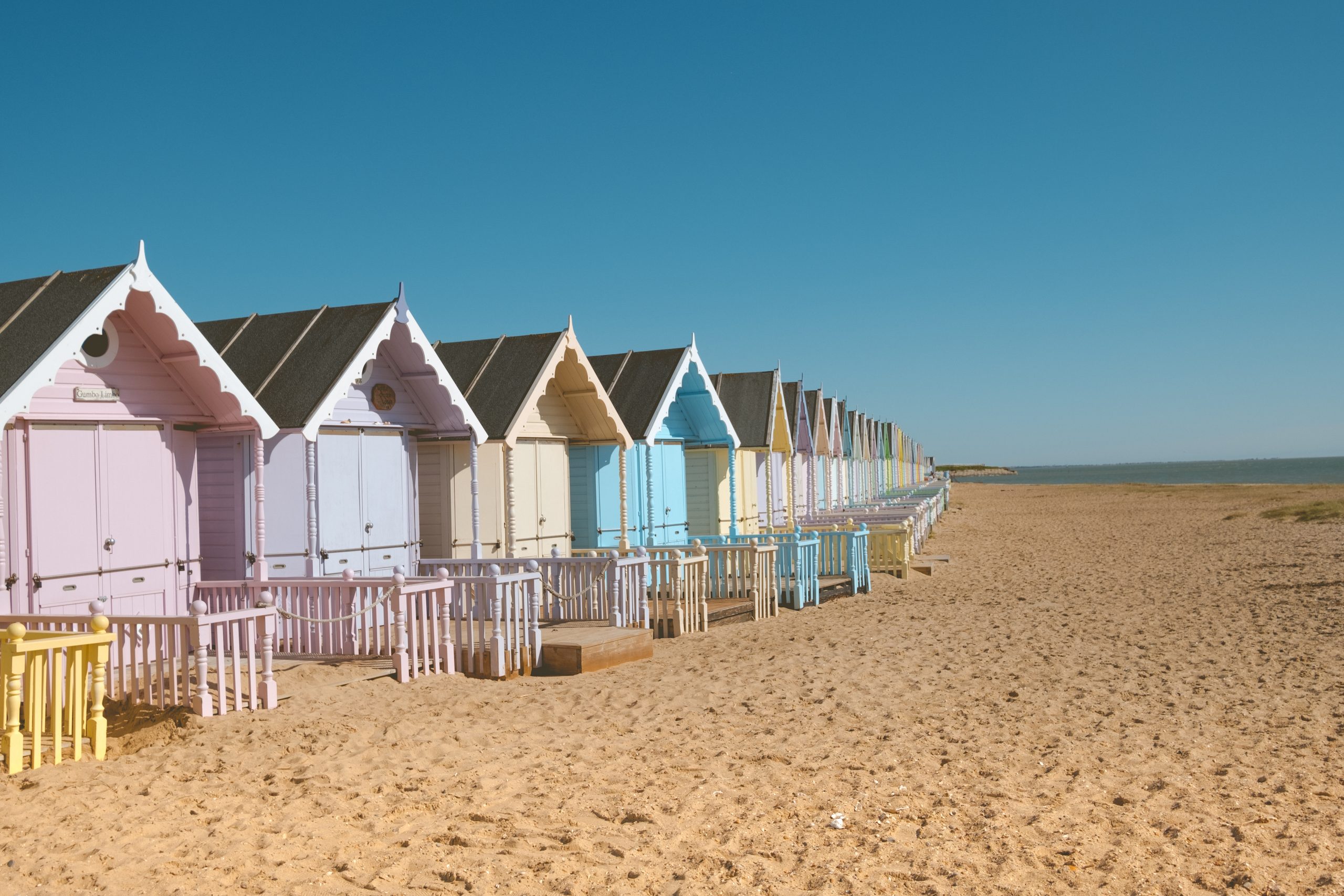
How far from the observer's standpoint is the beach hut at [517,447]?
582 inches

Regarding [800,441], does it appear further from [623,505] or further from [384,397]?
[384,397]

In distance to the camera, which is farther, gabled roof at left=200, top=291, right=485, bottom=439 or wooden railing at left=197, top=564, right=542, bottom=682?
gabled roof at left=200, top=291, right=485, bottom=439

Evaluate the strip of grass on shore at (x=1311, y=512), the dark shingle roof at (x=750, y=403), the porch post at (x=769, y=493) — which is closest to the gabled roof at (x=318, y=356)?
the porch post at (x=769, y=493)

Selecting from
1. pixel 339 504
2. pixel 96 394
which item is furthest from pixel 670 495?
pixel 96 394

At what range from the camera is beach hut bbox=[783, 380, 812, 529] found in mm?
28422

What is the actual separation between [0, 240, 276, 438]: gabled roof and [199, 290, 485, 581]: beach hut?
0.74 m

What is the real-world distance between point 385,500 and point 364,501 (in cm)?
37

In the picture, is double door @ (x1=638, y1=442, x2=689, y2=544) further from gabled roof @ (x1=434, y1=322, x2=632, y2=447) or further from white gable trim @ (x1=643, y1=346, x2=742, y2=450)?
gabled roof @ (x1=434, y1=322, x2=632, y2=447)

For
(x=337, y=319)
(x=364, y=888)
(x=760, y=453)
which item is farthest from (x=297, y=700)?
(x=760, y=453)

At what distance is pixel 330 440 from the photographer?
12.6 m

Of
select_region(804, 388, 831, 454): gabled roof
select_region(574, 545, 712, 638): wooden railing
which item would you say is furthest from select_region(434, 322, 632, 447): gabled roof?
select_region(804, 388, 831, 454): gabled roof

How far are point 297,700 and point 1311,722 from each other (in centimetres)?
865

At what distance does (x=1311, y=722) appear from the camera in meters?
8.89

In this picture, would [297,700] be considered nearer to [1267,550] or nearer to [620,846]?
[620,846]
